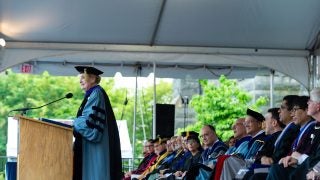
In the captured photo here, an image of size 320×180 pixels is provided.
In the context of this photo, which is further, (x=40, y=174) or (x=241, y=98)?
(x=241, y=98)

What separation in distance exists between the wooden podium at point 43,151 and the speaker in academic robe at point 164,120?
5578mm

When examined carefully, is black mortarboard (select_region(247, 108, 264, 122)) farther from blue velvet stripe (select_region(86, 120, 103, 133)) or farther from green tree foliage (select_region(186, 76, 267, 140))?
green tree foliage (select_region(186, 76, 267, 140))

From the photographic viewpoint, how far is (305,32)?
8406mm

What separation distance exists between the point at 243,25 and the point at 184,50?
→ 101cm

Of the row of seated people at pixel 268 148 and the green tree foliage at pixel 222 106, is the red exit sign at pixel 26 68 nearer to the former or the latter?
the row of seated people at pixel 268 148

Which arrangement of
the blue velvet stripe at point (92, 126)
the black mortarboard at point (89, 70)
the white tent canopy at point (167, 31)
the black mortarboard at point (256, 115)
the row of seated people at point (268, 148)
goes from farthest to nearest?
the white tent canopy at point (167, 31) → the black mortarboard at point (256, 115) → the black mortarboard at point (89, 70) → the blue velvet stripe at point (92, 126) → the row of seated people at point (268, 148)

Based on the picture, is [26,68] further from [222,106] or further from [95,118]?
[222,106]

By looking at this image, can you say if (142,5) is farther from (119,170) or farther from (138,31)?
(119,170)

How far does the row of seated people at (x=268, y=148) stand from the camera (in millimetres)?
4801

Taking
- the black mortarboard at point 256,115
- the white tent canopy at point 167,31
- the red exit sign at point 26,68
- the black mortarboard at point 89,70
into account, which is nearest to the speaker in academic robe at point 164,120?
the white tent canopy at point 167,31

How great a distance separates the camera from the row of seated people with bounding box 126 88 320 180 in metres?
4.80

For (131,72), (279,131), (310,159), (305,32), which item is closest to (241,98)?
(131,72)

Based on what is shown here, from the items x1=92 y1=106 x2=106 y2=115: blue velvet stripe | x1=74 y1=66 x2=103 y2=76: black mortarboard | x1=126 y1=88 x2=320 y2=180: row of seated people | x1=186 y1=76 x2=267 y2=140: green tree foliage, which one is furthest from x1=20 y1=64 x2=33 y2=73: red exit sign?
x1=186 y1=76 x2=267 y2=140: green tree foliage

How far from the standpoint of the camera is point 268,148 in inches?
223
